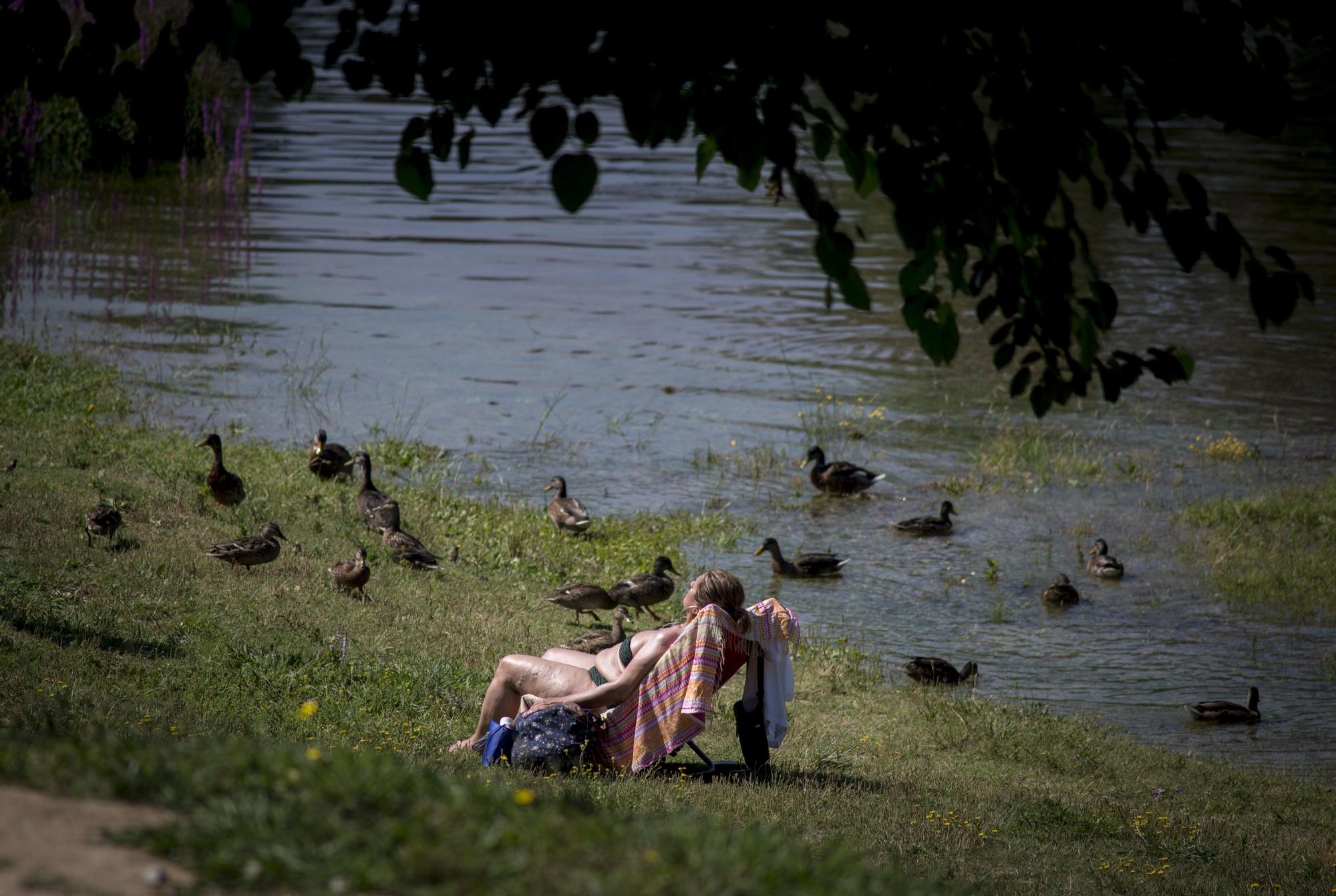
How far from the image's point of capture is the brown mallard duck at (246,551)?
36.7 feet

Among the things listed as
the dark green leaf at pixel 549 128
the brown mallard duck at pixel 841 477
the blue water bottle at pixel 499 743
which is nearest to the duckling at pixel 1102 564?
the brown mallard duck at pixel 841 477

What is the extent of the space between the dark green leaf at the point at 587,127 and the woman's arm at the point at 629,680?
4646mm

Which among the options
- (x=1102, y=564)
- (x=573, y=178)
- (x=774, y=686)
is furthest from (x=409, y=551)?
(x=573, y=178)

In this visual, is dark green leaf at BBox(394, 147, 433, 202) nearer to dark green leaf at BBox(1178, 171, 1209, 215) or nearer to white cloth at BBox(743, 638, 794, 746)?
dark green leaf at BBox(1178, 171, 1209, 215)

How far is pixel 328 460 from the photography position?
14.6 m

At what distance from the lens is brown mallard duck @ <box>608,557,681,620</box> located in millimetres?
12523

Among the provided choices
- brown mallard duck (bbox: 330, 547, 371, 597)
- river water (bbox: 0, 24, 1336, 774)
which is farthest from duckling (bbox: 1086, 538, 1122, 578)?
brown mallard duck (bbox: 330, 547, 371, 597)

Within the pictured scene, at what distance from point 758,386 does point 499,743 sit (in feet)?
44.4

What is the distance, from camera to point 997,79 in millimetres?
5863

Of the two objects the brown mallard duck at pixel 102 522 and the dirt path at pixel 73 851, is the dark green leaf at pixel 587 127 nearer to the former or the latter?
the dirt path at pixel 73 851

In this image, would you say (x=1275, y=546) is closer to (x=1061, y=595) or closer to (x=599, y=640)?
(x=1061, y=595)

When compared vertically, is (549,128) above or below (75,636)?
above

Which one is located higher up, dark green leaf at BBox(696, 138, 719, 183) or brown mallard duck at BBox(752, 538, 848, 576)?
dark green leaf at BBox(696, 138, 719, 183)

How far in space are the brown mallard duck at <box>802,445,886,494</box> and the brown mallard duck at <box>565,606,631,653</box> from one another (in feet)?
18.9
